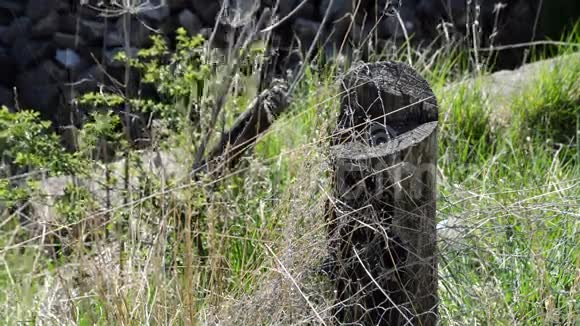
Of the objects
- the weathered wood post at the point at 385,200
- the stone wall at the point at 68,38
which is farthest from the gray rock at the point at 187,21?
the weathered wood post at the point at 385,200

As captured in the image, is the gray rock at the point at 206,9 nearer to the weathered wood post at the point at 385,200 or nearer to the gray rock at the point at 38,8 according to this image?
the gray rock at the point at 38,8

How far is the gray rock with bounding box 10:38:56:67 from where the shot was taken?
6.29 metres

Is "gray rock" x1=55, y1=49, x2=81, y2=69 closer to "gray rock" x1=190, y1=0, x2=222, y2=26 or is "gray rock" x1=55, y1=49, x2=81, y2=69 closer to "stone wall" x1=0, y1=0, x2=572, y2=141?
"stone wall" x1=0, y1=0, x2=572, y2=141

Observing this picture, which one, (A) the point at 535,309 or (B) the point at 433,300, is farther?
(A) the point at 535,309

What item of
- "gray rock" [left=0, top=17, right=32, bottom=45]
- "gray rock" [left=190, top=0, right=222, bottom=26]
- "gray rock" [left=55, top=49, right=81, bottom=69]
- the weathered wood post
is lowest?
"gray rock" [left=55, top=49, right=81, bottom=69]

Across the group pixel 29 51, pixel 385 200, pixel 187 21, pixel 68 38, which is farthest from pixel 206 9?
pixel 385 200

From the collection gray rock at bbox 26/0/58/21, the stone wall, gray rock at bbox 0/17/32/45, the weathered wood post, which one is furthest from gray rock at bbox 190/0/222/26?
the weathered wood post

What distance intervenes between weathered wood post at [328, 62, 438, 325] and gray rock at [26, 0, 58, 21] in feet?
13.1

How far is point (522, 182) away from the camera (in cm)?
391

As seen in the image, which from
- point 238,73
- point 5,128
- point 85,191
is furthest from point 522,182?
point 5,128

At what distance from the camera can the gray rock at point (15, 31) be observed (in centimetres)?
622

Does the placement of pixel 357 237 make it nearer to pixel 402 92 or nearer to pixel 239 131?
pixel 402 92

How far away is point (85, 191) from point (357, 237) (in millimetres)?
1156

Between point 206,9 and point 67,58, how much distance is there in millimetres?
1064
